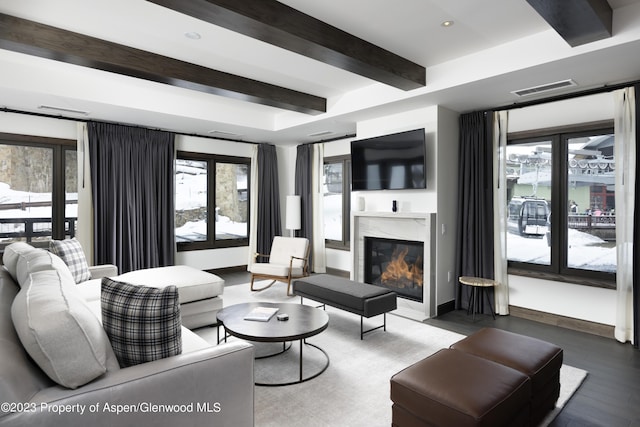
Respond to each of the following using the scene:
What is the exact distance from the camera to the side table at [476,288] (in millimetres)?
4281

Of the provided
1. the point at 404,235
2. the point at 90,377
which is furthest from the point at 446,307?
the point at 90,377

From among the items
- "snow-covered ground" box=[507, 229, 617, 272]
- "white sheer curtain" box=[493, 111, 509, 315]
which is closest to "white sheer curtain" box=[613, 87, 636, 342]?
"snow-covered ground" box=[507, 229, 617, 272]

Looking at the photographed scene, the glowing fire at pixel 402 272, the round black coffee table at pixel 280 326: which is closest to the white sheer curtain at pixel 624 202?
the glowing fire at pixel 402 272

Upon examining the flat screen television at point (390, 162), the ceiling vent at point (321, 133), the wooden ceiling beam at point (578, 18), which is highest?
the ceiling vent at point (321, 133)

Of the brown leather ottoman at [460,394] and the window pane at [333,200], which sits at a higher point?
the window pane at [333,200]

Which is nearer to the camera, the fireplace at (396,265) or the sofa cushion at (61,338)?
the sofa cushion at (61,338)

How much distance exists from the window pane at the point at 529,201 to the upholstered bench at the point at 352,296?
183cm

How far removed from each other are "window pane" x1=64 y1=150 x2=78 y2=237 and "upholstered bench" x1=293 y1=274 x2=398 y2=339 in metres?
3.37

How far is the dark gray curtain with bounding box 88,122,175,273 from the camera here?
5.32m

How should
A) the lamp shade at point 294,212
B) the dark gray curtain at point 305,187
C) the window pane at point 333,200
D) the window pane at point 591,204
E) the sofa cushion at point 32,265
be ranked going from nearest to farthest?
1. the sofa cushion at point 32,265
2. the window pane at point 591,204
3. the window pane at point 333,200
4. the lamp shade at point 294,212
5. the dark gray curtain at point 305,187

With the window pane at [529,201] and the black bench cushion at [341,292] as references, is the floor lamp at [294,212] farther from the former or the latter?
the window pane at [529,201]

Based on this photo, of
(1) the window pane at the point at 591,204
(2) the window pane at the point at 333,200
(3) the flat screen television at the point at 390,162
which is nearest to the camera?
(1) the window pane at the point at 591,204

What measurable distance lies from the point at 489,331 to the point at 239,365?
5.90 feet

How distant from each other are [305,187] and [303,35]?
4.33m
